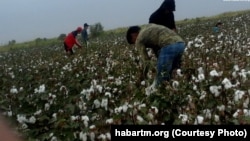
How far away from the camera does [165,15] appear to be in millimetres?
6922

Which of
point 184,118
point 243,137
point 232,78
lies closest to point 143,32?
point 232,78

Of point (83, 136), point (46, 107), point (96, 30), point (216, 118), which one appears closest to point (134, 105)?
point (83, 136)

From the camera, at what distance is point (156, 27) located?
6.30 m

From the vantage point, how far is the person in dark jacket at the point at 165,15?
6.84 metres

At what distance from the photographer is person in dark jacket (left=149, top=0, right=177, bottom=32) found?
269 inches

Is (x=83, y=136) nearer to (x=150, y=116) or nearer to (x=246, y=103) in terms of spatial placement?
(x=150, y=116)

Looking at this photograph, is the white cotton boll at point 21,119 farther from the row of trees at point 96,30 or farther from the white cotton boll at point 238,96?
the row of trees at point 96,30

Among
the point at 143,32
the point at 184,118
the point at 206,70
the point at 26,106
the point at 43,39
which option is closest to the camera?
the point at 184,118

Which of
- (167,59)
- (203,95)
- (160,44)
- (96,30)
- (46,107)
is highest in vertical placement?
(160,44)

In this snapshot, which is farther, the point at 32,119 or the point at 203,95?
the point at 32,119

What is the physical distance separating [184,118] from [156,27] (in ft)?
8.26

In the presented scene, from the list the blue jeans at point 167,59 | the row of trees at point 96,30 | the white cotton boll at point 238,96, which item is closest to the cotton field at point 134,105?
the white cotton boll at point 238,96

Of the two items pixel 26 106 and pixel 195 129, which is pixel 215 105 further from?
pixel 26 106

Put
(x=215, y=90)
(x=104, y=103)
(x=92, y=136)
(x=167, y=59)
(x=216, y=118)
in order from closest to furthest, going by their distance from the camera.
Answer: (x=216, y=118), (x=92, y=136), (x=215, y=90), (x=104, y=103), (x=167, y=59)
